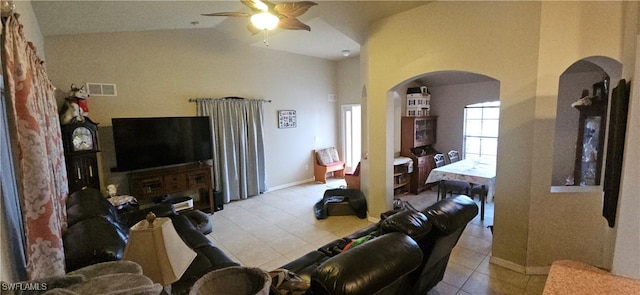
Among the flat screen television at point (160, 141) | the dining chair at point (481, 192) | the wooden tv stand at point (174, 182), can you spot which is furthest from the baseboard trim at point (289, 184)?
the dining chair at point (481, 192)

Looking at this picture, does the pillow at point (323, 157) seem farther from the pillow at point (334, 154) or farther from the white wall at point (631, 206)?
the white wall at point (631, 206)

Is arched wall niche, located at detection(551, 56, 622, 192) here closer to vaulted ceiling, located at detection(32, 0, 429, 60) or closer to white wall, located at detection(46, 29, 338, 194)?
vaulted ceiling, located at detection(32, 0, 429, 60)

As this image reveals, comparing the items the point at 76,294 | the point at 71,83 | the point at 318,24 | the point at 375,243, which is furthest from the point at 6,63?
the point at 318,24

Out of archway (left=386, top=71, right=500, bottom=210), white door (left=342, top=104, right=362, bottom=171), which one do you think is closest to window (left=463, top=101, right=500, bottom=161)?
archway (left=386, top=71, right=500, bottom=210)

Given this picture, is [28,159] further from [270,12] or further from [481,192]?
[481,192]

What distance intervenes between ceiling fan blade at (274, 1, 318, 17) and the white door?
4634 millimetres

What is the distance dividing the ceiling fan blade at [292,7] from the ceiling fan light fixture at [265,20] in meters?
0.08

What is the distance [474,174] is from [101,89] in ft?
18.3

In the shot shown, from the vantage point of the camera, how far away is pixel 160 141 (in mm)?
4406

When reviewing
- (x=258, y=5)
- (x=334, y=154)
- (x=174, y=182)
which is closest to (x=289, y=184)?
(x=334, y=154)

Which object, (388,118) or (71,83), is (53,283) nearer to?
(388,118)

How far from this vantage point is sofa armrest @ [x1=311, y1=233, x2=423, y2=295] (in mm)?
1299

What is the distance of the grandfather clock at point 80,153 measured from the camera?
3.50 meters

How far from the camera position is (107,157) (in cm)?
427
